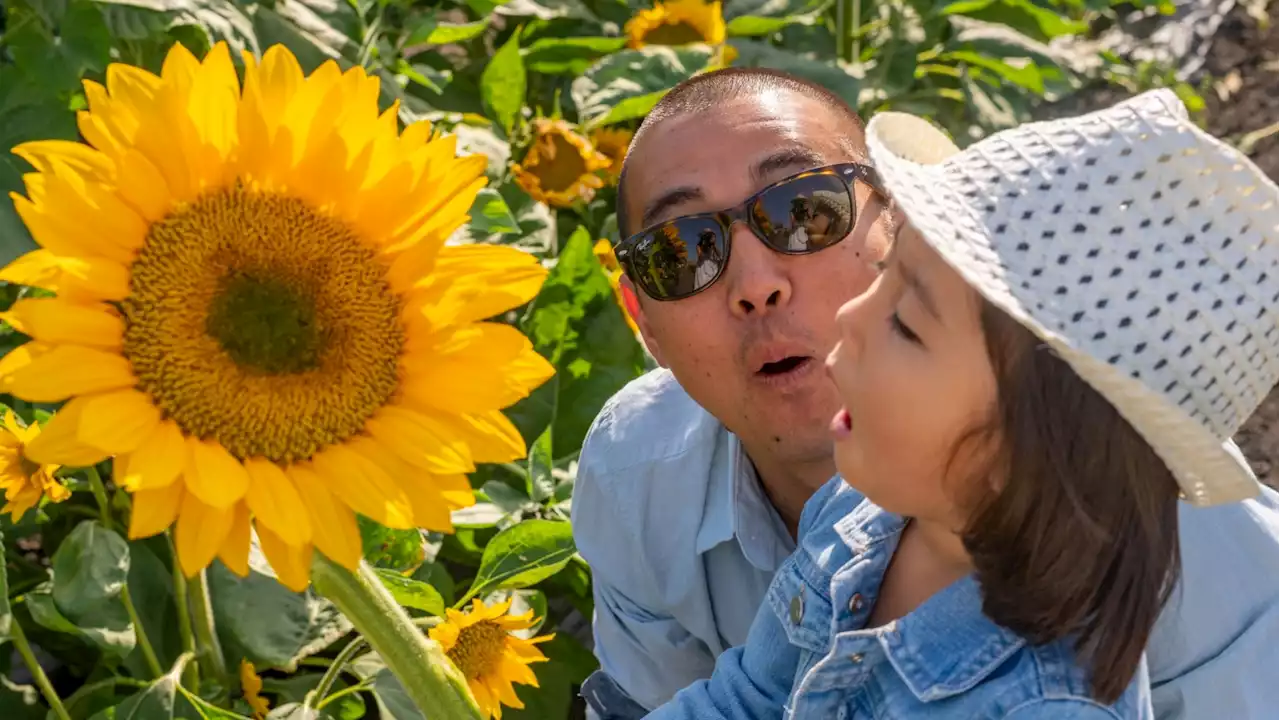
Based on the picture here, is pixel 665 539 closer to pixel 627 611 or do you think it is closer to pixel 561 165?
pixel 627 611

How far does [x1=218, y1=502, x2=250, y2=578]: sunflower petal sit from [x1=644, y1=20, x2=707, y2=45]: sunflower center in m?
1.79

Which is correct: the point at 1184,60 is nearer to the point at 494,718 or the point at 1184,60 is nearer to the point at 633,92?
Result: the point at 633,92

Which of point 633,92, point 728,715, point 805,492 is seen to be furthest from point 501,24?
point 728,715

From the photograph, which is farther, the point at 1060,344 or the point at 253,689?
the point at 253,689

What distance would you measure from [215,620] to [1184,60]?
3007 millimetres

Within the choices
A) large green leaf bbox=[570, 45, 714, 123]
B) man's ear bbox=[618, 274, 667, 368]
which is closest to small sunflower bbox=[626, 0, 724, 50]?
large green leaf bbox=[570, 45, 714, 123]

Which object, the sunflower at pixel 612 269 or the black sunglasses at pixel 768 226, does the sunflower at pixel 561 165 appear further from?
the black sunglasses at pixel 768 226

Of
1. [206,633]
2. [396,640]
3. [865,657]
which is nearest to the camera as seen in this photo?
[396,640]

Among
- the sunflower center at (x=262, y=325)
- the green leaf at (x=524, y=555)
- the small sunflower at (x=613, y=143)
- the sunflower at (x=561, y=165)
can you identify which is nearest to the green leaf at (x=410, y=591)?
the green leaf at (x=524, y=555)

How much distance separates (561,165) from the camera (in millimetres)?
2227

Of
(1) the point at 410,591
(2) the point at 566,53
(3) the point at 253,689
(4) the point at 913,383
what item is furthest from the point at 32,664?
(2) the point at 566,53

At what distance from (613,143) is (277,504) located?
4.91ft

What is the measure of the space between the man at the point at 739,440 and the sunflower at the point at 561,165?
54 cm

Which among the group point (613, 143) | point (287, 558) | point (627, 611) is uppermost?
point (287, 558)
